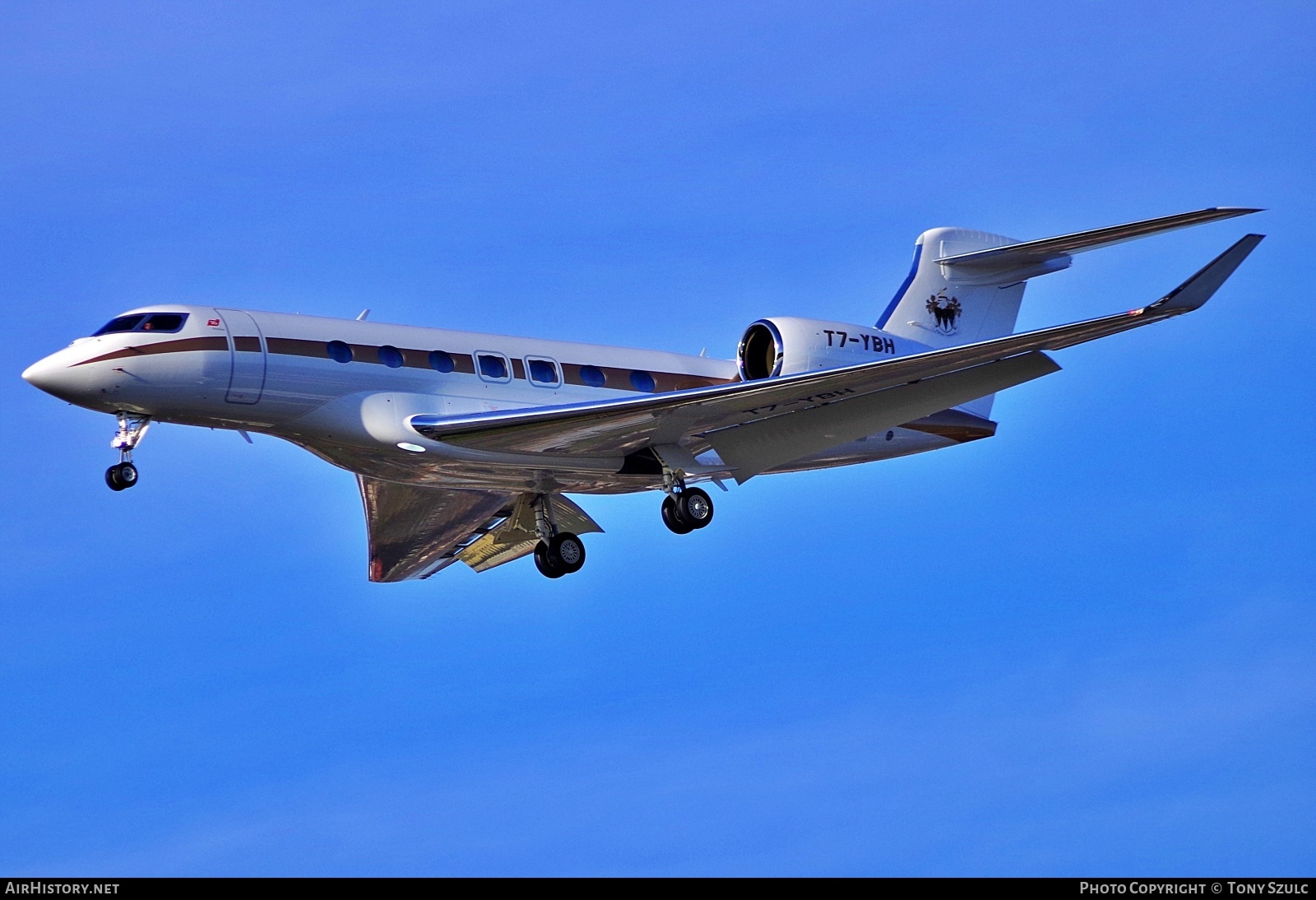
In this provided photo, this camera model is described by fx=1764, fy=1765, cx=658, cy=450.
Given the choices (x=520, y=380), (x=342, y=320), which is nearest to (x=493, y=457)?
(x=520, y=380)

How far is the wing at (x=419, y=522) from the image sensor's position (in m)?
26.3

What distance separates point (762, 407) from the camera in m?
23.1

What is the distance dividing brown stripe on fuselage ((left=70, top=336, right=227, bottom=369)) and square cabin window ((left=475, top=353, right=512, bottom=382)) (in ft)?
11.2

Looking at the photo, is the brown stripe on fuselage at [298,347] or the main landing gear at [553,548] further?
the main landing gear at [553,548]

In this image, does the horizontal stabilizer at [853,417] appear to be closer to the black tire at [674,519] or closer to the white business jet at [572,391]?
the white business jet at [572,391]

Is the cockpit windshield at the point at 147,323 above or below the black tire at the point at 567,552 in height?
above

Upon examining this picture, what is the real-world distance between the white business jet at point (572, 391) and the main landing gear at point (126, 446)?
3 centimetres

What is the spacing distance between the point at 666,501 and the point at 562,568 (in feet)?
7.18

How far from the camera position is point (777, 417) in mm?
23750

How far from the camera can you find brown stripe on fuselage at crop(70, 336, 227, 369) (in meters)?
21.6

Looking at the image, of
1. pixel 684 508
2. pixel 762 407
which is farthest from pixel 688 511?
pixel 762 407

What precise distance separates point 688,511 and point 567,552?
235 cm

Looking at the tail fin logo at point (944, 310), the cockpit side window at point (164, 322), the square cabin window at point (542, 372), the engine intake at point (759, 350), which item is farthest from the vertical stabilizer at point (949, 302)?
the cockpit side window at point (164, 322)
